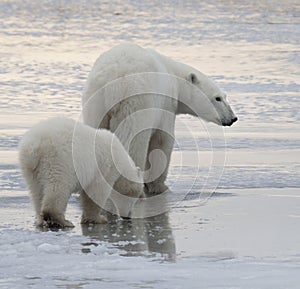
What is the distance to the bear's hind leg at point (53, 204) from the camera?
257 inches

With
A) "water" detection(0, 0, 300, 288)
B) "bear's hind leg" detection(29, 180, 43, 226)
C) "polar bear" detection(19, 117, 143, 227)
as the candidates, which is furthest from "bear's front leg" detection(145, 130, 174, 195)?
"bear's hind leg" detection(29, 180, 43, 226)

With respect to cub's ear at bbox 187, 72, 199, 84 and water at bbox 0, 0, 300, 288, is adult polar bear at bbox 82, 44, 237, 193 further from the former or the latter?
water at bbox 0, 0, 300, 288

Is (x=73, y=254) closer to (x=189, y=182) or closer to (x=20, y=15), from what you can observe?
(x=189, y=182)

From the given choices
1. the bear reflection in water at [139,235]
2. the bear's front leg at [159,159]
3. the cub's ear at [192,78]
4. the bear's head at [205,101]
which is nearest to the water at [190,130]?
the bear reflection in water at [139,235]

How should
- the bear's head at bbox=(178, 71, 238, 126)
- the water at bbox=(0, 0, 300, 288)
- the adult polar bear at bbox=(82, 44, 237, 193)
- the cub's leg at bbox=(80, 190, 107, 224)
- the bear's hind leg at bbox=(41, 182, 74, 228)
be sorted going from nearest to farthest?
1. the water at bbox=(0, 0, 300, 288)
2. the bear's hind leg at bbox=(41, 182, 74, 228)
3. the cub's leg at bbox=(80, 190, 107, 224)
4. the adult polar bear at bbox=(82, 44, 237, 193)
5. the bear's head at bbox=(178, 71, 238, 126)

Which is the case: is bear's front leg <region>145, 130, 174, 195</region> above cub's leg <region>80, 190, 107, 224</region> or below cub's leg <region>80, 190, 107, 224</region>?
above

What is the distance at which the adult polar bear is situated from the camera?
790 cm

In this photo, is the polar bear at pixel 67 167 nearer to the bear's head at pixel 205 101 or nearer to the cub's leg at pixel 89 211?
the cub's leg at pixel 89 211

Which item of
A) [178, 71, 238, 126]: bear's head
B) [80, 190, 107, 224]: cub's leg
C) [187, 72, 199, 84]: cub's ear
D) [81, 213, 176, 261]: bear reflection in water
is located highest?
[187, 72, 199, 84]: cub's ear

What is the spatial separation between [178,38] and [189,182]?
8872 mm

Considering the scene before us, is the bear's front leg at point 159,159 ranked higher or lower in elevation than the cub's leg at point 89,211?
higher

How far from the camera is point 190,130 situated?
34.7 feet

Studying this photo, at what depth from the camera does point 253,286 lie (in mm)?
4949

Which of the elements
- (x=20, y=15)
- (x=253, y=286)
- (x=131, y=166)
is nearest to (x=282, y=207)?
(x=131, y=166)
